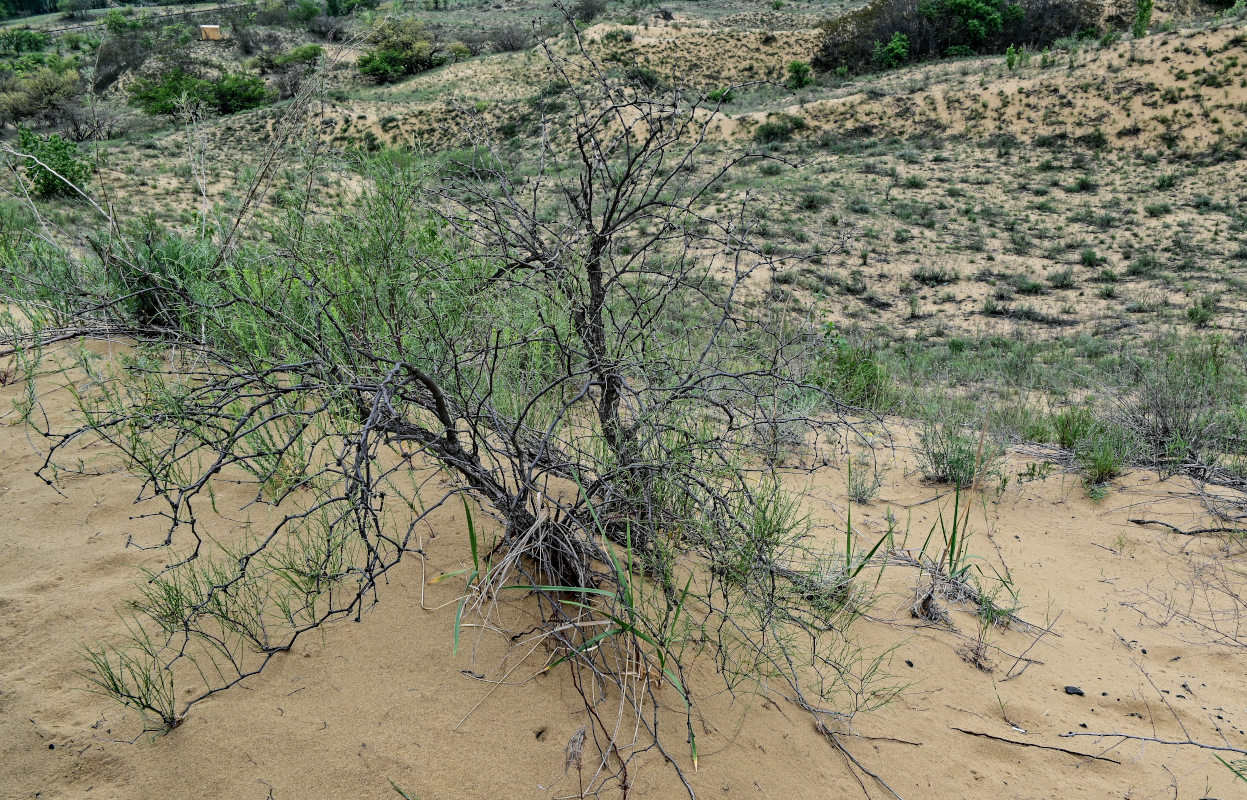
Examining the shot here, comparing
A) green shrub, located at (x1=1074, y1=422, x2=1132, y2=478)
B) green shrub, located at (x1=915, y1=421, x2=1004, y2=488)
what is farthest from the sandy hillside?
green shrub, located at (x1=1074, y1=422, x2=1132, y2=478)

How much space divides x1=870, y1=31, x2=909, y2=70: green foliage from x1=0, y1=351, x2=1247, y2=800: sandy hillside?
35.2m

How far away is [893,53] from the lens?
3284 centimetres

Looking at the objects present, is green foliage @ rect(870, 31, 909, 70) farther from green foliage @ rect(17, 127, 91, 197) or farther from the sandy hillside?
the sandy hillside

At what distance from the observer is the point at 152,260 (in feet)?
13.3

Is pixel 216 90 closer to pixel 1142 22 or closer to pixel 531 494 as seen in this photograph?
pixel 531 494

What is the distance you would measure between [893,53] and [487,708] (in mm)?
37507

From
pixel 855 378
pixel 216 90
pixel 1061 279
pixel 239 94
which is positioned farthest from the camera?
pixel 239 94

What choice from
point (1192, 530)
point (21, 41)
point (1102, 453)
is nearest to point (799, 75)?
point (1102, 453)

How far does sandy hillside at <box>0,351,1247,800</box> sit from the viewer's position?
5.68ft

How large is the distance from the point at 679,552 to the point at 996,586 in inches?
67.2

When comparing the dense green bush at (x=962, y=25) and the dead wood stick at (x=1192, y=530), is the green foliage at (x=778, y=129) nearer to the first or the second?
the dense green bush at (x=962, y=25)

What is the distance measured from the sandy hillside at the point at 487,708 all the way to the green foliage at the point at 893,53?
115 feet

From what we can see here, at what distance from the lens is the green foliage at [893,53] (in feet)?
107

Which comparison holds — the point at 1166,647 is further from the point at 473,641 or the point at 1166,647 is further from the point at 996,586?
the point at 473,641
